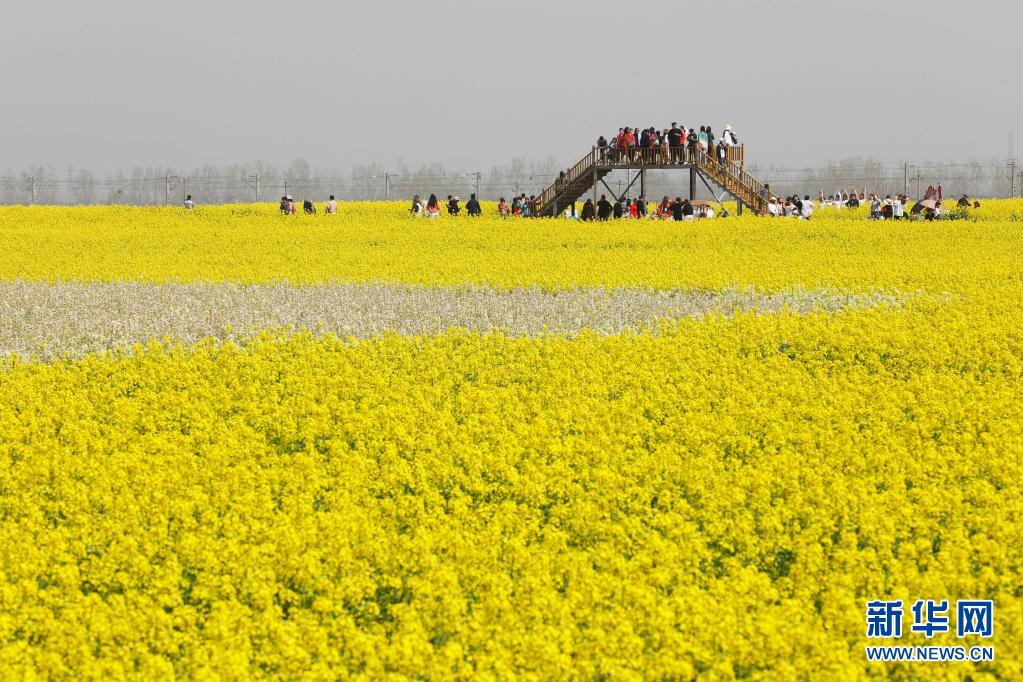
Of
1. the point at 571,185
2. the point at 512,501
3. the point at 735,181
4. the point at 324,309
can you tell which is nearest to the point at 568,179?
the point at 571,185

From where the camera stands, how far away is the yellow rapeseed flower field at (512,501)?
568 cm

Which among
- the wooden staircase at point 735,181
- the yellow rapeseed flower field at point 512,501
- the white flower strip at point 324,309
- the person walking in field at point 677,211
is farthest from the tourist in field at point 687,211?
the yellow rapeseed flower field at point 512,501

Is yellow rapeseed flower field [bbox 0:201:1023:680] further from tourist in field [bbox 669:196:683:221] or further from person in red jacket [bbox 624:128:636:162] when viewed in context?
person in red jacket [bbox 624:128:636:162]

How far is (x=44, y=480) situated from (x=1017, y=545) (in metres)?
7.01

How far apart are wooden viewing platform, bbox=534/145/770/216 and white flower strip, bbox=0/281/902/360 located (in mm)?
20096

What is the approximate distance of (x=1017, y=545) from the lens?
7043 millimetres

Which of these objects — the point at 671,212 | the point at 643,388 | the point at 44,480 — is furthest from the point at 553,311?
the point at 671,212

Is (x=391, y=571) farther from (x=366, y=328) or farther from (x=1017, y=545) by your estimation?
(x=366, y=328)

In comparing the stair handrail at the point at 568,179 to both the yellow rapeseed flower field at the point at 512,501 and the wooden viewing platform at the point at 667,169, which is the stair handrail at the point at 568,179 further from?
the yellow rapeseed flower field at the point at 512,501

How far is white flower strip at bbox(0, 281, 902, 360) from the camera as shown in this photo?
14.1 metres

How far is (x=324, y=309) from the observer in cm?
1630

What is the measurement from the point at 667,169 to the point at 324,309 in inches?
982

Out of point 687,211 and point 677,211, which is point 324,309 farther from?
point 687,211

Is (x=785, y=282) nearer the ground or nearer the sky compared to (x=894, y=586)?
nearer the sky
